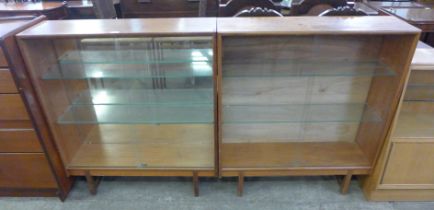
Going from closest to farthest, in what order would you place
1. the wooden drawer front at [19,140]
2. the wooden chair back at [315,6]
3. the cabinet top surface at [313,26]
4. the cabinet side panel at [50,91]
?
the cabinet top surface at [313,26]
the cabinet side panel at [50,91]
the wooden drawer front at [19,140]
the wooden chair back at [315,6]

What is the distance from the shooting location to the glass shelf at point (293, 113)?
5.55 ft

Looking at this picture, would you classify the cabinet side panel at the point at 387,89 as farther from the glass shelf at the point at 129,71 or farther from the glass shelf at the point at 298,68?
the glass shelf at the point at 129,71

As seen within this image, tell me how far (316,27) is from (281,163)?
795 mm

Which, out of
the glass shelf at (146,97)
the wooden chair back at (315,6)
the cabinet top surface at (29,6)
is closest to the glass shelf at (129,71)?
the glass shelf at (146,97)

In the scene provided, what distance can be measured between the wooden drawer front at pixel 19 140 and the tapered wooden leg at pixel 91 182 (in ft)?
0.98

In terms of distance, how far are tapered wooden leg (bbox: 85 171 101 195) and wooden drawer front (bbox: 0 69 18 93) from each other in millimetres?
595

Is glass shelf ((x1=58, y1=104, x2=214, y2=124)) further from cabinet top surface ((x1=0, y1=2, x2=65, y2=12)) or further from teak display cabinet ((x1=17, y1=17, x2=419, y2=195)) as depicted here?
cabinet top surface ((x1=0, y1=2, x2=65, y2=12))

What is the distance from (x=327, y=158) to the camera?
66.7 inches

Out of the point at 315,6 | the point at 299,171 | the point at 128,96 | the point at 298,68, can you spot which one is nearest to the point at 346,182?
the point at 299,171

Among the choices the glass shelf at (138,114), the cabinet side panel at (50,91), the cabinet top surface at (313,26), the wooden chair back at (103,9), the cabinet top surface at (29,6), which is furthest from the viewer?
the cabinet top surface at (29,6)

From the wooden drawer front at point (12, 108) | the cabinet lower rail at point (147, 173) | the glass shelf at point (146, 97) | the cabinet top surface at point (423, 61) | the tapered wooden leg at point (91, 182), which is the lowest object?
the tapered wooden leg at point (91, 182)

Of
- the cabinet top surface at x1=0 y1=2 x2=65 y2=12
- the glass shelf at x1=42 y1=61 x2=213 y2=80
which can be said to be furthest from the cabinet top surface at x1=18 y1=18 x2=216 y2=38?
the cabinet top surface at x1=0 y1=2 x2=65 y2=12

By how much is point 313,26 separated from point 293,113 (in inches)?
24.4

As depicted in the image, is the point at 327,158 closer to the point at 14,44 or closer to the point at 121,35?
the point at 121,35
